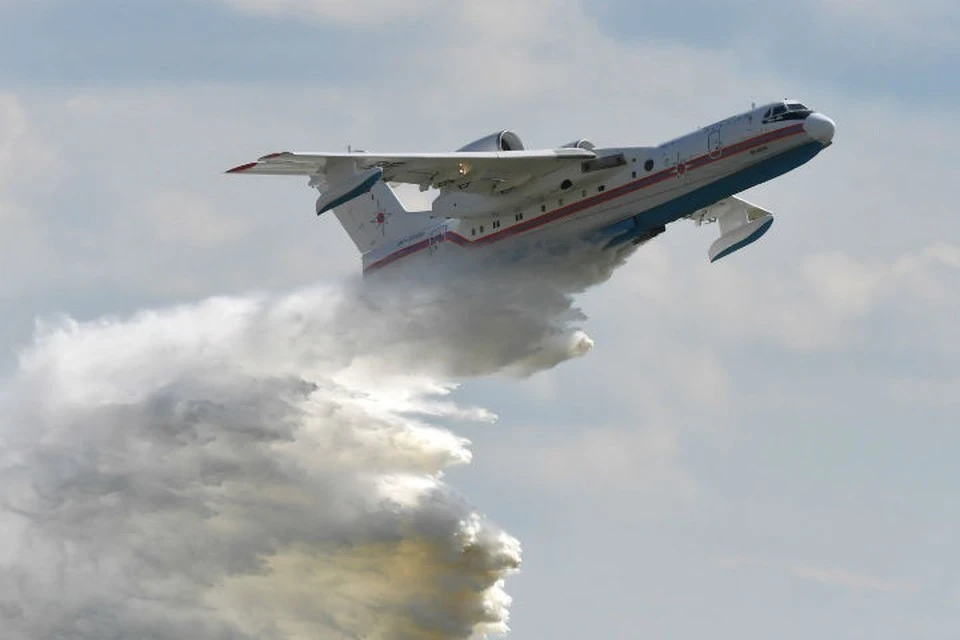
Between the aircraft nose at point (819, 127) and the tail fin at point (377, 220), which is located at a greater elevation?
the tail fin at point (377, 220)

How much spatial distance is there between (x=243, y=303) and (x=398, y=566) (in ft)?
23.3

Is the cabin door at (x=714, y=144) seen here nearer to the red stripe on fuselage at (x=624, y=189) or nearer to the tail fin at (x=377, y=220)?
the red stripe on fuselage at (x=624, y=189)

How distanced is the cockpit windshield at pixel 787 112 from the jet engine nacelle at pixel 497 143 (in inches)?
199

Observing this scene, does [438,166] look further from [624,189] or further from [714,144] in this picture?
[714,144]

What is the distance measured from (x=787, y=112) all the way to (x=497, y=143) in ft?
18.2

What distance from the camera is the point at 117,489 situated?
150ft

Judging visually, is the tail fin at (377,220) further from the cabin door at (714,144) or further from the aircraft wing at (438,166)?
the cabin door at (714,144)

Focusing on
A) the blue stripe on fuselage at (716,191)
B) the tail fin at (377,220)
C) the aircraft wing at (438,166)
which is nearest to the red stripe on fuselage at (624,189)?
the blue stripe on fuselage at (716,191)

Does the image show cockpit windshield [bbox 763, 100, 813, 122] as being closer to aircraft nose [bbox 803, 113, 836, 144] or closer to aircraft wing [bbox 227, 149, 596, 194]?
aircraft nose [bbox 803, 113, 836, 144]

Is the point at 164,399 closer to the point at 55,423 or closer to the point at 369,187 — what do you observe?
the point at 55,423

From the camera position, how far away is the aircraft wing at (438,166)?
44375 millimetres

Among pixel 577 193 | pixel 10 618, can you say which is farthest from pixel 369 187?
pixel 10 618

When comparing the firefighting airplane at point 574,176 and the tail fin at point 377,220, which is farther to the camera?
the tail fin at point 377,220

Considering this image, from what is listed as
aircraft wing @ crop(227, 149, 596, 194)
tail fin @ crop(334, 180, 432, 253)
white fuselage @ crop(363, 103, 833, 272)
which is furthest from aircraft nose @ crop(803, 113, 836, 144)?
tail fin @ crop(334, 180, 432, 253)
